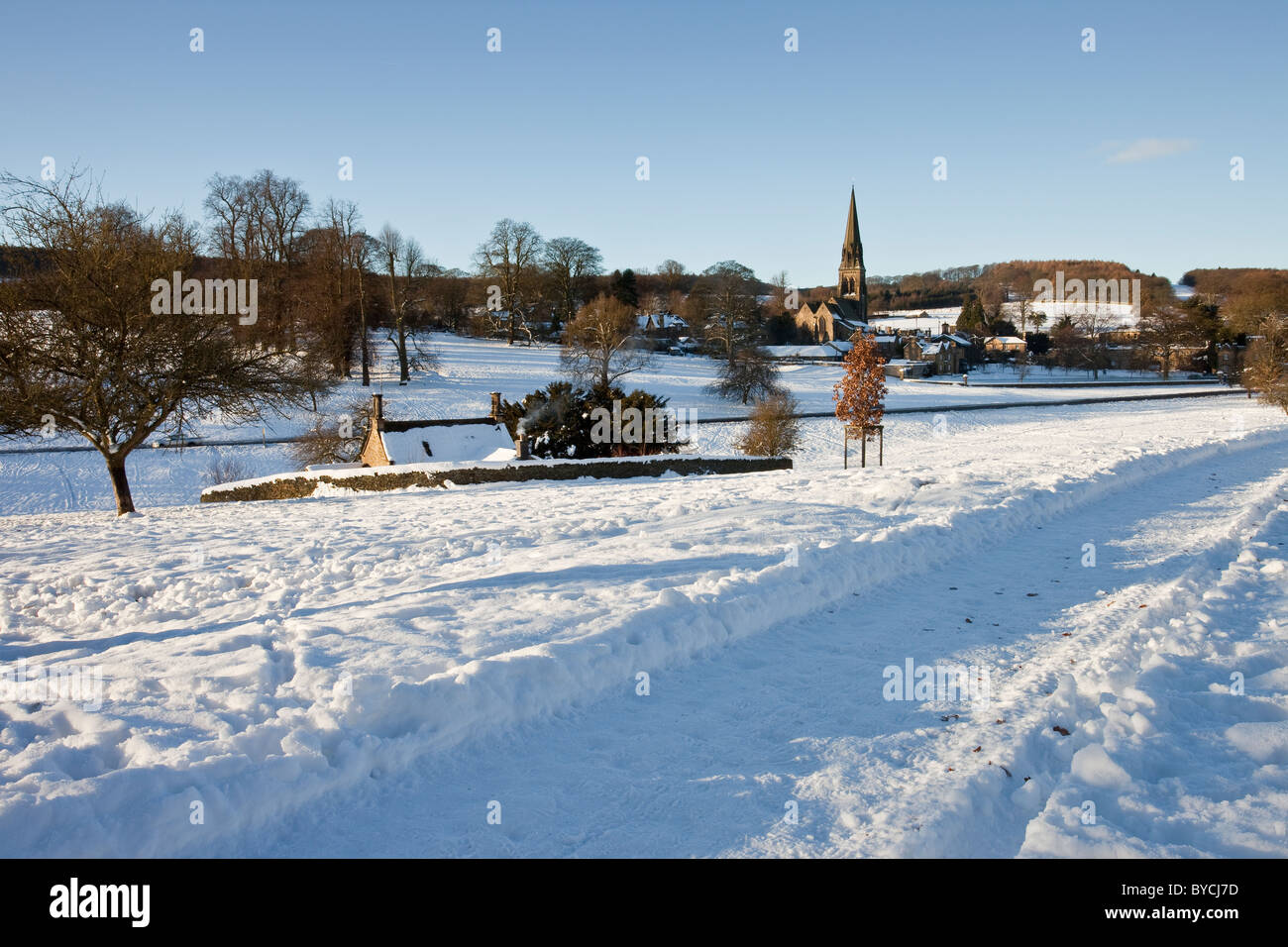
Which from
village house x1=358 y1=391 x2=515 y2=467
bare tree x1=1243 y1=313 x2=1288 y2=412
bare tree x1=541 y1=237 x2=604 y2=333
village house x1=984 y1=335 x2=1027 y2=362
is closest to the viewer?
village house x1=358 y1=391 x2=515 y2=467

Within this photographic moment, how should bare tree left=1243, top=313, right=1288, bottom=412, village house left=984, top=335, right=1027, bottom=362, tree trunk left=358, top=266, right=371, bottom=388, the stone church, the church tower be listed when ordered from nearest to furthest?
bare tree left=1243, top=313, right=1288, bottom=412
tree trunk left=358, top=266, right=371, bottom=388
village house left=984, top=335, right=1027, bottom=362
the stone church
the church tower

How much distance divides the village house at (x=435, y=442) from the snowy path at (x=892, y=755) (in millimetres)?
23456

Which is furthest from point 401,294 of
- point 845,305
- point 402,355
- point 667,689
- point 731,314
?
point 845,305

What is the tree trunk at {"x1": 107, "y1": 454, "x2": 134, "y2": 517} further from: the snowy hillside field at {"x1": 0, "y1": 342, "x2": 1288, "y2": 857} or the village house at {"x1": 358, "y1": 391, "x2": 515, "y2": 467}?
the village house at {"x1": 358, "y1": 391, "x2": 515, "y2": 467}

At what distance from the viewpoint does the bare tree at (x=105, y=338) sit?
59.8 ft

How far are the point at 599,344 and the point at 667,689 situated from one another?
5329 centimetres

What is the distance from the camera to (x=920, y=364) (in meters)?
91.3

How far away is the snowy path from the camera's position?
4219mm

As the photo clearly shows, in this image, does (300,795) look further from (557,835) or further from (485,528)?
(485,528)

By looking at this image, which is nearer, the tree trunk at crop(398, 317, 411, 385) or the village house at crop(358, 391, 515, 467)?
the village house at crop(358, 391, 515, 467)

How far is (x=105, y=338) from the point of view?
61.8ft

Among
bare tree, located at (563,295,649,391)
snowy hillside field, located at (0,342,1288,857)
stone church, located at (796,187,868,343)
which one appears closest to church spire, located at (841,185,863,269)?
stone church, located at (796,187,868,343)

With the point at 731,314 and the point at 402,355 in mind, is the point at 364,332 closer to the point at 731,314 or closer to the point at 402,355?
the point at 402,355

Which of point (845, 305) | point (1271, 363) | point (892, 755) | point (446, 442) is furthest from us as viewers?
point (845, 305)
